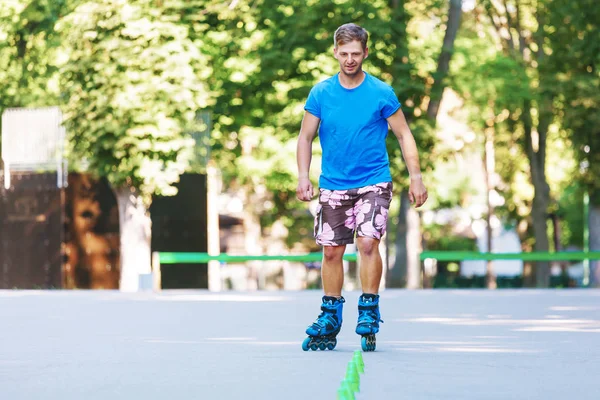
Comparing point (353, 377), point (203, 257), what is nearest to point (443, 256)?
point (203, 257)

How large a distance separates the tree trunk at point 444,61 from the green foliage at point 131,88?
4.47 meters

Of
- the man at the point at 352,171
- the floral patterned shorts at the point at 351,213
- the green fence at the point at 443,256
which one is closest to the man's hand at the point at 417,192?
the man at the point at 352,171

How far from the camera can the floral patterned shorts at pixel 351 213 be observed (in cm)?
897

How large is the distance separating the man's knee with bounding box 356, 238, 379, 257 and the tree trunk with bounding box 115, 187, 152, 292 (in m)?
18.3

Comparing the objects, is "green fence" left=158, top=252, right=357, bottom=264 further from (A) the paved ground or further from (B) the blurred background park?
(A) the paved ground

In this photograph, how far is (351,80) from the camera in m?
9.04

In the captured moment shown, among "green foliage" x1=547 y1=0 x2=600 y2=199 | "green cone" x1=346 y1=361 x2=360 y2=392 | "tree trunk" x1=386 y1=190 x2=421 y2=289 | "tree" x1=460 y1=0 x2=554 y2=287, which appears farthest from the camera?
"tree" x1=460 y1=0 x2=554 y2=287

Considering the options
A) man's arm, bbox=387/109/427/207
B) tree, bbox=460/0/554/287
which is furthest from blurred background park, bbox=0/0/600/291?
man's arm, bbox=387/109/427/207

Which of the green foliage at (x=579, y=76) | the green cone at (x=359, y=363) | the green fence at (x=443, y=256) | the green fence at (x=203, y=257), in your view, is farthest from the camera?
the green foliage at (x=579, y=76)

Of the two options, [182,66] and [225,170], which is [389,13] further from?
[225,170]

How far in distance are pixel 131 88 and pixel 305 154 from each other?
1641 cm

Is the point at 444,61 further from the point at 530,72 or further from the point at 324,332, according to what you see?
the point at 324,332

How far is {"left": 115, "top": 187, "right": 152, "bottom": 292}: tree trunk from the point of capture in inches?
1070

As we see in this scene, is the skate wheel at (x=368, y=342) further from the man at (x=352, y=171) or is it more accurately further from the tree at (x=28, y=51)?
the tree at (x=28, y=51)
